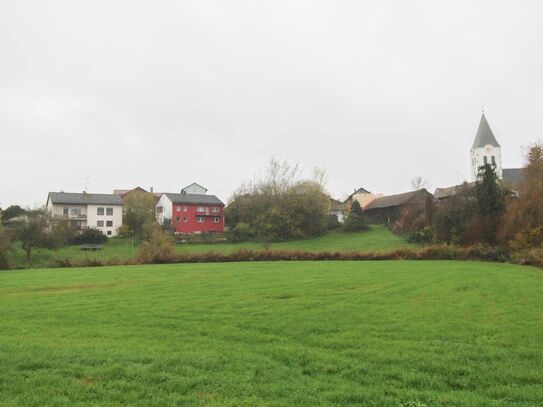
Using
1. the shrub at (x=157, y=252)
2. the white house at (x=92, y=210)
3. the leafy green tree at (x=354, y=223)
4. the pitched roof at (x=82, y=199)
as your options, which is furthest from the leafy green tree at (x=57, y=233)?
the leafy green tree at (x=354, y=223)

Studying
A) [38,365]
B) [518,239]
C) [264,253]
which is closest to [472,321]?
[38,365]

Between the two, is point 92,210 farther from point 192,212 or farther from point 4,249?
point 4,249

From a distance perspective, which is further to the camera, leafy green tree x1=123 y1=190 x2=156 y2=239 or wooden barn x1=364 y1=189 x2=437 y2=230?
leafy green tree x1=123 y1=190 x2=156 y2=239

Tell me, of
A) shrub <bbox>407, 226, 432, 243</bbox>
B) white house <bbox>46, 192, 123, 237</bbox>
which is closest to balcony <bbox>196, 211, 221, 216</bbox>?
white house <bbox>46, 192, 123, 237</bbox>

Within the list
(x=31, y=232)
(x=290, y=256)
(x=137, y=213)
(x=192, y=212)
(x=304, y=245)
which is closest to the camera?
(x=290, y=256)

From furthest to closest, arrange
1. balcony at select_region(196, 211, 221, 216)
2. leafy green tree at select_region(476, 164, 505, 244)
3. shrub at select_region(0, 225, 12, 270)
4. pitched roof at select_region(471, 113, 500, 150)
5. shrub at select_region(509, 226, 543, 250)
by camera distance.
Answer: pitched roof at select_region(471, 113, 500, 150)
balcony at select_region(196, 211, 221, 216)
leafy green tree at select_region(476, 164, 505, 244)
shrub at select_region(0, 225, 12, 270)
shrub at select_region(509, 226, 543, 250)

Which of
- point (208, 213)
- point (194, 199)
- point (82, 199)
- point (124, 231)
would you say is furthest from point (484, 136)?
point (82, 199)

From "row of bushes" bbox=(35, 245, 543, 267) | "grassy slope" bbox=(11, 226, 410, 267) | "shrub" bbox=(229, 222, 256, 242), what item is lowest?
"row of bushes" bbox=(35, 245, 543, 267)

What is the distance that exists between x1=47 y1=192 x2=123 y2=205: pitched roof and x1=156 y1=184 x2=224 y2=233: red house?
8.03 m

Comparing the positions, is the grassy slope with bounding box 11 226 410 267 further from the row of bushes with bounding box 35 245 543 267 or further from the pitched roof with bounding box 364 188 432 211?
the row of bushes with bounding box 35 245 543 267

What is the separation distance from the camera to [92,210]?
77.0 meters

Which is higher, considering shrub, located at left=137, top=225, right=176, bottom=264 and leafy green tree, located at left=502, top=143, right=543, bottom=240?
leafy green tree, located at left=502, top=143, right=543, bottom=240

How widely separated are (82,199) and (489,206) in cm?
6339

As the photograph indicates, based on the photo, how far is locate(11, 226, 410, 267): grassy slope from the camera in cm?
5453
